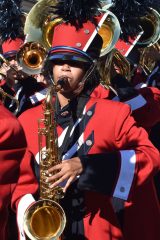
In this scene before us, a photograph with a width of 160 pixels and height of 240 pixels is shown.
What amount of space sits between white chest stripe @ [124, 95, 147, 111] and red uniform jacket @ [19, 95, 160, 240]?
1056 millimetres

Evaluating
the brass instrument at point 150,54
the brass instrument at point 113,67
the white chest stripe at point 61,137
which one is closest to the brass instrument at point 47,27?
the brass instrument at point 113,67

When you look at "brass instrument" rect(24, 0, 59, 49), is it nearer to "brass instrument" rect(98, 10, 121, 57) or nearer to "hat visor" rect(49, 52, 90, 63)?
"brass instrument" rect(98, 10, 121, 57)

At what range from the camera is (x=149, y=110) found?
393cm

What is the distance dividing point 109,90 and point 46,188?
170 cm

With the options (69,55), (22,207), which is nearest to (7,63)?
(69,55)

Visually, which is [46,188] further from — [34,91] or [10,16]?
[10,16]

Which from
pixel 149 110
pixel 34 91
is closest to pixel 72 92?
pixel 149 110

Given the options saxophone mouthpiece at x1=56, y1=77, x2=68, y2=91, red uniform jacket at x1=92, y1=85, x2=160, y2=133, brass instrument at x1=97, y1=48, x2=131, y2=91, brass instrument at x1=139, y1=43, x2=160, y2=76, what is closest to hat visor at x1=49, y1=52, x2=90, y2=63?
saxophone mouthpiece at x1=56, y1=77, x2=68, y2=91

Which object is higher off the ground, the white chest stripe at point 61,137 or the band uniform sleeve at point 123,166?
the band uniform sleeve at point 123,166

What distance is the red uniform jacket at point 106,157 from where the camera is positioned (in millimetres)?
2477

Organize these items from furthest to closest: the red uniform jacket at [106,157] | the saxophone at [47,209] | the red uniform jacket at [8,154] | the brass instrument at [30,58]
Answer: the brass instrument at [30,58] < the red uniform jacket at [106,157] < the saxophone at [47,209] < the red uniform jacket at [8,154]

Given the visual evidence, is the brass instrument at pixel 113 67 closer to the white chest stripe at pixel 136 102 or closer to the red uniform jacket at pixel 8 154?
the white chest stripe at pixel 136 102

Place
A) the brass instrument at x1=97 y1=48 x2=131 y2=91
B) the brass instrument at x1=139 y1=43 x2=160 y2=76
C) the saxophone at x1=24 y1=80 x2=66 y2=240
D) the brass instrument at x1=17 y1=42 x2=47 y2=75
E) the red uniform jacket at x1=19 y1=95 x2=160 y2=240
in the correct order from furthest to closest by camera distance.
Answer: the brass instrument at x1=139 y1=43 x2=160 y2=76, the brass instrument at x1=17 y1=42 x2=47 y2=75, the brass instrument at x1=97 y1=48 x2=131 y2=91, the red uniform jacket at x1=19 y1=95 x2=160 y2=240, the saxophone at x1=24 y1=80 x2=66 y2=240

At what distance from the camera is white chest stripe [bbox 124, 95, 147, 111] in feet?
12.6
